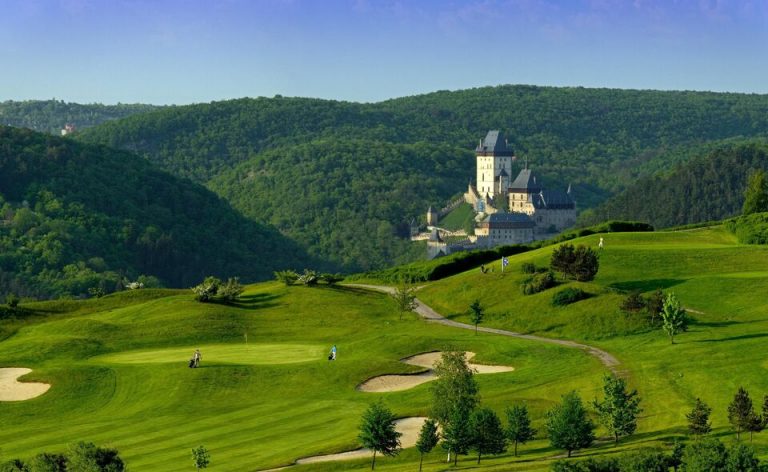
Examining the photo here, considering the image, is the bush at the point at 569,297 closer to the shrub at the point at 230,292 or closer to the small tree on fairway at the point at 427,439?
the shrub at the point at 230,292

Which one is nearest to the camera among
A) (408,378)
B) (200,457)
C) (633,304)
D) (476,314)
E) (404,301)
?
(200,457)

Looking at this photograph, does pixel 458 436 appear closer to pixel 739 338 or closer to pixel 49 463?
pixel 49 463

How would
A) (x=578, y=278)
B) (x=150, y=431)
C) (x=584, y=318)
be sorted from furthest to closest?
(x=578, y=278)
(x=584, y=318)
(x=150, y=431)

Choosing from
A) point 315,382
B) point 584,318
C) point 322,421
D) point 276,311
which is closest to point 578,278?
point 584,318

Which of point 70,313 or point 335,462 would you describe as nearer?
point 335,462

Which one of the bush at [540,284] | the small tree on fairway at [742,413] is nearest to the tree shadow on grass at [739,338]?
the small tree on fairway at [742,413]

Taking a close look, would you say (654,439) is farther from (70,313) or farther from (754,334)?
(70,313)

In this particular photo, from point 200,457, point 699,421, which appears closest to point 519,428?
point 699,421
